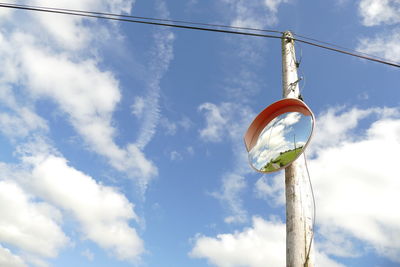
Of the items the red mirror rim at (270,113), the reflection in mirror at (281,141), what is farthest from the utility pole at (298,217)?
the red mirror rim at (270,113)

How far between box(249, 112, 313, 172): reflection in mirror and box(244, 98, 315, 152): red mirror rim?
0.05 meters

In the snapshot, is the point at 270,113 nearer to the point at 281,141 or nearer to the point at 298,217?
the point at 281,141

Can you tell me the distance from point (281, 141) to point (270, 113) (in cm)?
50

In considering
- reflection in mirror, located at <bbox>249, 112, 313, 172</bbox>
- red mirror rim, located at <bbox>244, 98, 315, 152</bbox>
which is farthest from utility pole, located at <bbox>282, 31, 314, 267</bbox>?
red mirror rim, located at <bbox>244, 98, 315, 152</bbox>

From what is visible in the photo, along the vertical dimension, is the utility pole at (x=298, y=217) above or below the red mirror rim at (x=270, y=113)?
below

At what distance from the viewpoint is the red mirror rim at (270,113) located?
369 centimetres

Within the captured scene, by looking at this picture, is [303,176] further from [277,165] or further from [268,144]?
[268,144]

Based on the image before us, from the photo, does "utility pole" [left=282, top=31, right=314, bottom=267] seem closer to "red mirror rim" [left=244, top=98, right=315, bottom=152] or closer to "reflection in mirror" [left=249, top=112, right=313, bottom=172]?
"reflection in mirror" [left=249, top=112, right=313, bottom=172]

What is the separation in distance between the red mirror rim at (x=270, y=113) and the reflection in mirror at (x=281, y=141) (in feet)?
0.17

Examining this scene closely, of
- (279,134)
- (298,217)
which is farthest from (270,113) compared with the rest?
(298,217)

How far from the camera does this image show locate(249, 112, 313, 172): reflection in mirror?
348cm

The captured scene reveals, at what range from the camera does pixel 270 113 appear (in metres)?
4.09

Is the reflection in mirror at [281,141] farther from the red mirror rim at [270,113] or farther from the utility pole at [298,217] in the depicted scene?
the utility pole at [298,217]

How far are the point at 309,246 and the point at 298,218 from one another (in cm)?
28
